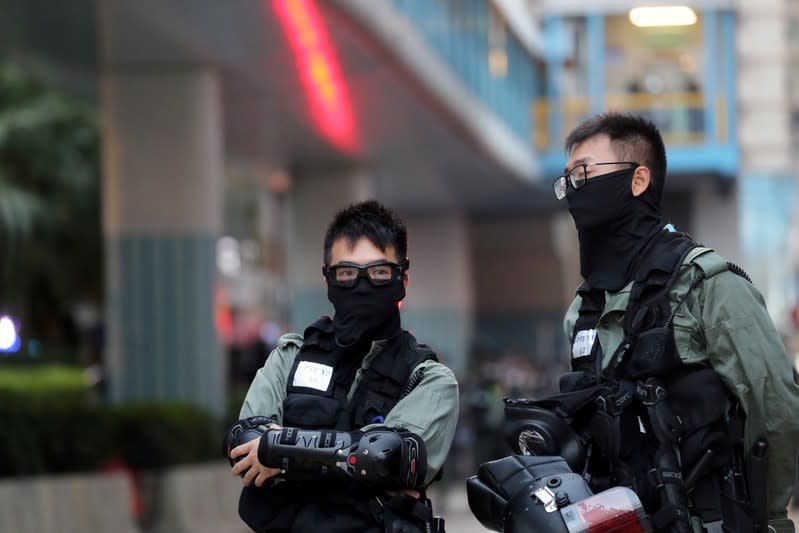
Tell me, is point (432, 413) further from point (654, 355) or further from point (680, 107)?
point (680, 107)

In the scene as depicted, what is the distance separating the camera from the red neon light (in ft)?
47.7

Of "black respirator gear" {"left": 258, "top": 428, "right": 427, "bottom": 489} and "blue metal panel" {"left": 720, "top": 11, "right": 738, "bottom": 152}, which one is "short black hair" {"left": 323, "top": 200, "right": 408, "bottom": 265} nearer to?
"black respirator gear" {"left": 258, "top": 428, "right": 427, "bottom": 489}

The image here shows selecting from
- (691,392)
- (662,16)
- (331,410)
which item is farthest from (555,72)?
(331,410)

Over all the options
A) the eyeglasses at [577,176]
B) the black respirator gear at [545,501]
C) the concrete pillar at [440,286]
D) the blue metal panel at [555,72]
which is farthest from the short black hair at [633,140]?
the concrete pillar at [440,286]

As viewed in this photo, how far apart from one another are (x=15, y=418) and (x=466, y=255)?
2581cm

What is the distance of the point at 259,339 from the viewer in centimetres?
2645

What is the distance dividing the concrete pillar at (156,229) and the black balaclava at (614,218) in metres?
11.8

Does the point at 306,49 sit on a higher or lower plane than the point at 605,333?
higher

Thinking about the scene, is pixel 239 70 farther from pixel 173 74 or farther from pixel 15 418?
pixel 15 418

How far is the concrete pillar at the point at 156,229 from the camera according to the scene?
53.6 feet

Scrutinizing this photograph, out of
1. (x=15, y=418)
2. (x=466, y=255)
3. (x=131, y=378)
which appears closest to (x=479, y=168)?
(x=466, y=255)

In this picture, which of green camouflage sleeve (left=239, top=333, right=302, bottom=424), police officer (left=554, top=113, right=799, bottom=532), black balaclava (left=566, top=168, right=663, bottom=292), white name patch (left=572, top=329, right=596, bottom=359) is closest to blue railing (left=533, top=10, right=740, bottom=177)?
black balaclava (left=566, top=168, right=663, bottom=292)

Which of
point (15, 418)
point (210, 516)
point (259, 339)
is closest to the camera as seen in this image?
point (15, 418)

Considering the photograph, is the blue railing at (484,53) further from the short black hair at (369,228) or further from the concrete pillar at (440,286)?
the short black hair at (369,228)
